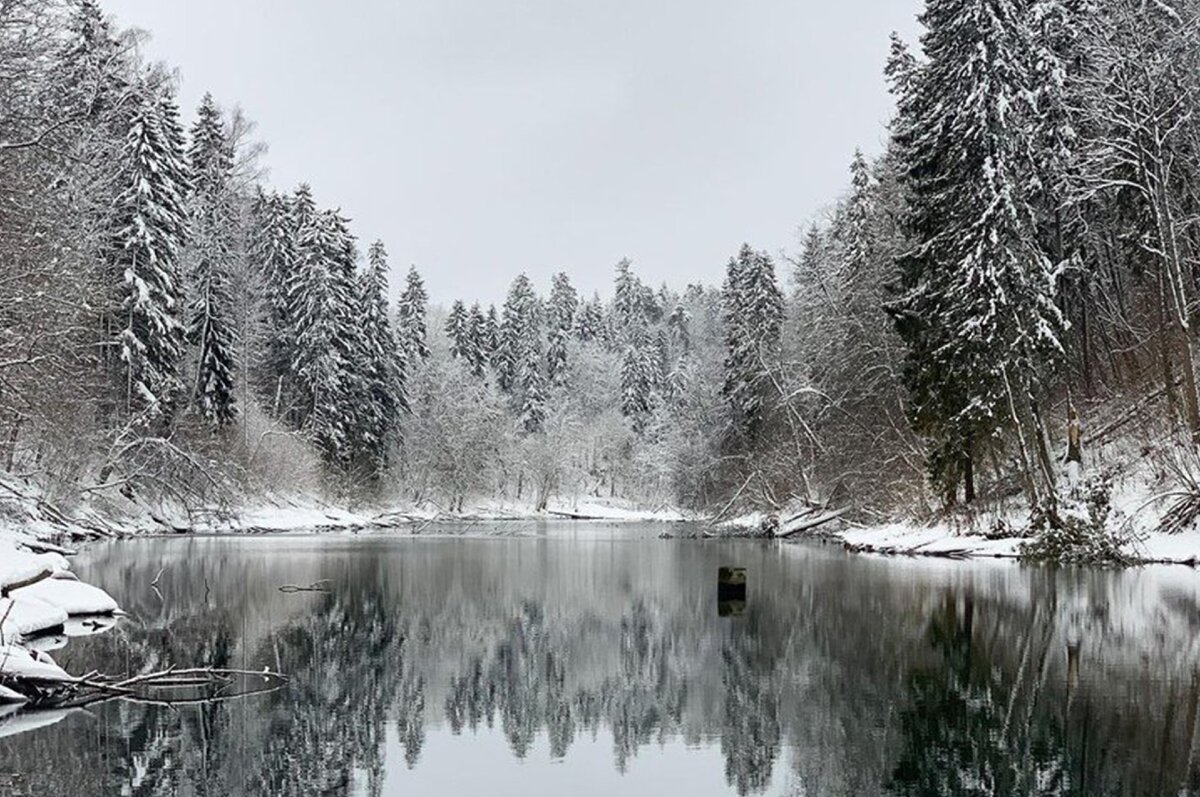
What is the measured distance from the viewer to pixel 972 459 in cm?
3250

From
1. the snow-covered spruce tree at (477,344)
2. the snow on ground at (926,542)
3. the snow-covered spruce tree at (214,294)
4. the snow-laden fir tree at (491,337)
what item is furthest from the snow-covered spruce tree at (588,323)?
the snow on ground at (926,542)

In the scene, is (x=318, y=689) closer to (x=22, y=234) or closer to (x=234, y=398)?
(x=22, y=234)

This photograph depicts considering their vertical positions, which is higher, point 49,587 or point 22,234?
point 22,234

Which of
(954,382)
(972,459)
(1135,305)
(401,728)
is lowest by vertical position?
(401,728)

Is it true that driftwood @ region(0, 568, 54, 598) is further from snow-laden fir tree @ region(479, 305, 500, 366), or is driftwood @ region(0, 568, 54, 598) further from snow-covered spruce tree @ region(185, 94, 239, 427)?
snow-laden fir tree @ region(479, 305, 500, 366)

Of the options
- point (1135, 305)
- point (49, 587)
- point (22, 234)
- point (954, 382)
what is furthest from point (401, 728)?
point (1135, 305)

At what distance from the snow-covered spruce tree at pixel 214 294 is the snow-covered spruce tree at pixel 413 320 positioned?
91.4 ft

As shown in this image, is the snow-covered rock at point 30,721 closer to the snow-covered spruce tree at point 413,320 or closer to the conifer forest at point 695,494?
the conifer forest at point 695,494

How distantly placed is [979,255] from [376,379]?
145 ft

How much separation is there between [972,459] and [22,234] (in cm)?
2444

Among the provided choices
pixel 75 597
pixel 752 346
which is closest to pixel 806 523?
pixel 752 346

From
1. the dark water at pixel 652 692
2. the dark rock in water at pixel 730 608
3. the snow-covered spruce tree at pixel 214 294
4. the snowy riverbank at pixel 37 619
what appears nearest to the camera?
the dark water at pixel 652 692

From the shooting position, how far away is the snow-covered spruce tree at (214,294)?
4978cm

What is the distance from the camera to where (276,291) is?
6328 centimetres
